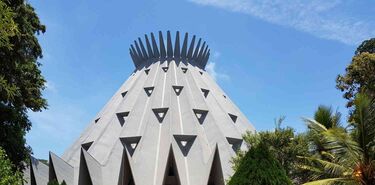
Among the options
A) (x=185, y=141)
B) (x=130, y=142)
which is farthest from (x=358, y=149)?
(x=130, y=142)

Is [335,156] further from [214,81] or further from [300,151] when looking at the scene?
[214,81]

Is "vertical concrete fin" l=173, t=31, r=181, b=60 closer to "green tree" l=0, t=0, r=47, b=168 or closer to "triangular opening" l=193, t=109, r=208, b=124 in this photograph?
"triangular opening" l=193, t=109, r=208, b=124

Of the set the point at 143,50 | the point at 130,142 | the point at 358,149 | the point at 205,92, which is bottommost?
the point at 358,149

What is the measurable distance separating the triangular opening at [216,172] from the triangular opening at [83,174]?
972 cm

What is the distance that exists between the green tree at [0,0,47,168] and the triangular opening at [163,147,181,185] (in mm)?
13656

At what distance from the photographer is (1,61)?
15.6 m

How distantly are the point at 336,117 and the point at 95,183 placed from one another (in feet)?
69.1

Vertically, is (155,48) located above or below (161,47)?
above

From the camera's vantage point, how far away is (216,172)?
1249 inches

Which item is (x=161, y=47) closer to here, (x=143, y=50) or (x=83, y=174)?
(x=143, y=50)

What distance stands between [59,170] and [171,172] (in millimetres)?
8987

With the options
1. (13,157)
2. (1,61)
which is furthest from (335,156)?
(13,157)

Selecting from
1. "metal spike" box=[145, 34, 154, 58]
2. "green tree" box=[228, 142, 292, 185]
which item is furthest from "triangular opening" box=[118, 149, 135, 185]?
"green tree" box=[228, 142, 292, 185]

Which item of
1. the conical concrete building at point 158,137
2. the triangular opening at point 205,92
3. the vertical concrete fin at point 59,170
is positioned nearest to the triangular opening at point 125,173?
the conical concrete building at point 158,137
